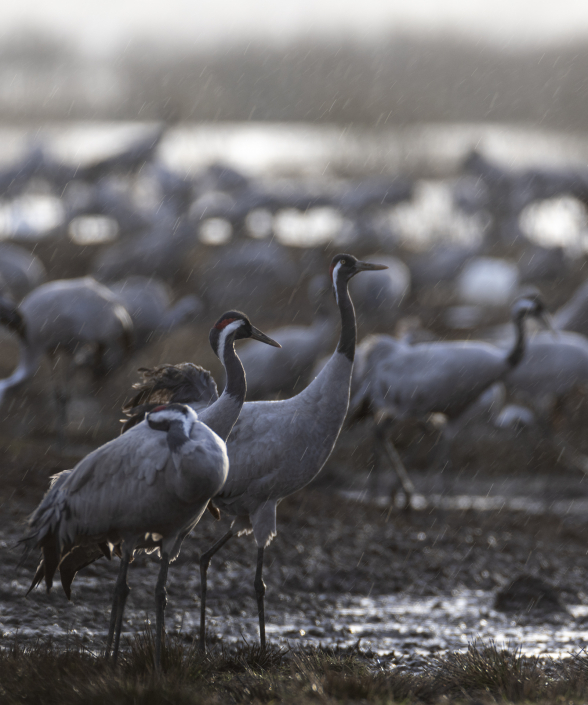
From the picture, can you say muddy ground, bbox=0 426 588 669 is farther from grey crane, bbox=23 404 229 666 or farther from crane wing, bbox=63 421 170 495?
crane wing, bbox=63 421 170 495

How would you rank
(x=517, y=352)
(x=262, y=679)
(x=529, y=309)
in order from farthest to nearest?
(x=529, y=309)
(x=517, y=352)
(x=262, y=679)

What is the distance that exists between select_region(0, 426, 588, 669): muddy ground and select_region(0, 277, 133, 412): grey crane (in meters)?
1.05

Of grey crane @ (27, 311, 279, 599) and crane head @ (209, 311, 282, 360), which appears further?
crane head @ (209, 311, 282, 360)

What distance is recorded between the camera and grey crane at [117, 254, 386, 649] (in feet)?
15.4

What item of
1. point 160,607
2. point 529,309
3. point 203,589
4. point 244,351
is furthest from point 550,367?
point 160,607

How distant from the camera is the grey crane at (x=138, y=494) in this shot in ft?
12.0

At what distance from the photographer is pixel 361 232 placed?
74.1ft

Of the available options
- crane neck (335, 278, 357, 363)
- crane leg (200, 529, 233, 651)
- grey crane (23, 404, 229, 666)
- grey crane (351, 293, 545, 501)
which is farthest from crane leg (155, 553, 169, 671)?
grey crane (351, 293, 545, 501)

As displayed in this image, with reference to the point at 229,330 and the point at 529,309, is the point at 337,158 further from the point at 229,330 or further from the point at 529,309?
the point at 229,330

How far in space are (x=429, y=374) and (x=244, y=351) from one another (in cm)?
242

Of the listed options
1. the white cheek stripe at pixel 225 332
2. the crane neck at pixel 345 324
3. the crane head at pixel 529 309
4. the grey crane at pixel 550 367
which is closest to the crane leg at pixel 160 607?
the white cheek stripe at pixel 225 332

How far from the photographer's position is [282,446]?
467 centimetres

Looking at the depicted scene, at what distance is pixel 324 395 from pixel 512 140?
27.3 meters

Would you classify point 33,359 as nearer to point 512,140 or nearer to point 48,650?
point 48,650
